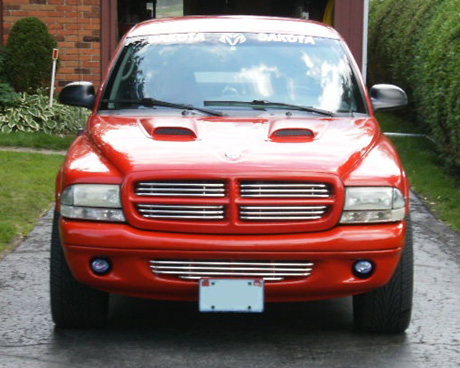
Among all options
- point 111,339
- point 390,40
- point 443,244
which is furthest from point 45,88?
point 111,339

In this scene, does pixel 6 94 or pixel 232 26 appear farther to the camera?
pixel 6 94

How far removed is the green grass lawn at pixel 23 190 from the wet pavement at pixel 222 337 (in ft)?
6.17

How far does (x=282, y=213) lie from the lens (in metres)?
5.68

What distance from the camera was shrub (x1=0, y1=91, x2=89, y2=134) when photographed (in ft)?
48.6

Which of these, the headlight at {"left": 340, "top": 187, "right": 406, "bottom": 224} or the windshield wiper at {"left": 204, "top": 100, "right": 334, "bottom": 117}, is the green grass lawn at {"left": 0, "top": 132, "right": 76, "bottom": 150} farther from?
the headlight at {"left": 340, "top": 187, "right": 406, "bottom": 224}

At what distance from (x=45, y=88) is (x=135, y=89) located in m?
8.81

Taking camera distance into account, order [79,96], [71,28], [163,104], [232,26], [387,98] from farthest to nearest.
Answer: [71,28], [232,26], [387,98], [79,96], [163,104]

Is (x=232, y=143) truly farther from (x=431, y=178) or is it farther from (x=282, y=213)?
(x=431, y=178)

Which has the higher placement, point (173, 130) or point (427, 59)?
point (173, 130)

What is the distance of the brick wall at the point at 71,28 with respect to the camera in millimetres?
15859

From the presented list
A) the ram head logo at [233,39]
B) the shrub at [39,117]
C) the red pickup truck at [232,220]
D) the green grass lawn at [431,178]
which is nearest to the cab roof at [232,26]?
the ram head logo at [233,39]

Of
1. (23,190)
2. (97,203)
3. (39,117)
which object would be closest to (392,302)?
(97,203)

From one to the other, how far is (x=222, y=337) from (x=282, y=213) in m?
0.89

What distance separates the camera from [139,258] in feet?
18.5
